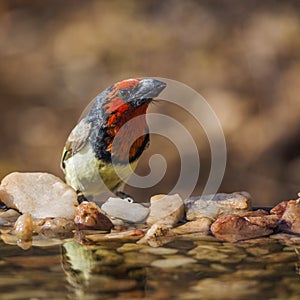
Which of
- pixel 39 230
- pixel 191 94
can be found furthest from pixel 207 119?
pixel 39 230

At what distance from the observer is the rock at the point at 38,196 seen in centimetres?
281

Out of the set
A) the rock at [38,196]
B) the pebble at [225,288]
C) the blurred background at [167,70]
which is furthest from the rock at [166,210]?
the blurred background at [167,70]

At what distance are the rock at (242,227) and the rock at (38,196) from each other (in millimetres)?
615

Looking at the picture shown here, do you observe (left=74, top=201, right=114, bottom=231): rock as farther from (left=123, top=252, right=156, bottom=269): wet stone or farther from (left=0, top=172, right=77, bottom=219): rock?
(left=123, top=252, right=156, bottom=269): wet stone

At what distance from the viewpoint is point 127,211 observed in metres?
2.86

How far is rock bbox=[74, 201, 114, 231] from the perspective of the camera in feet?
8.64

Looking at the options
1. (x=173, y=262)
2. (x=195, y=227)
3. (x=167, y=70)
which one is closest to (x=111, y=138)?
(x=195, y=227)

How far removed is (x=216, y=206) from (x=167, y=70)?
4.82 metres

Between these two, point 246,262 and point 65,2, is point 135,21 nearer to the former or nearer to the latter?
point 65,2

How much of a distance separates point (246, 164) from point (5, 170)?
2548mm

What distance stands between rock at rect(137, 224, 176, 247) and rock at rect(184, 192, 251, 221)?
0.32 meters

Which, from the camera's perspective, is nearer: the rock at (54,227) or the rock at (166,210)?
the rock at (54,227)

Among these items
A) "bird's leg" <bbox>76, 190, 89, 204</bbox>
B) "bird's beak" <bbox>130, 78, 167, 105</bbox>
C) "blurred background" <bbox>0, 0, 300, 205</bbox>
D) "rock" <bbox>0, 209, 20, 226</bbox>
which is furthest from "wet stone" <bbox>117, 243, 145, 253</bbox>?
"blurred background" <bbox>0, 0, 300, 205</bbox>

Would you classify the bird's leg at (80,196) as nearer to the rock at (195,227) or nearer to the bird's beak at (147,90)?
the bird's beak at (147,90)
